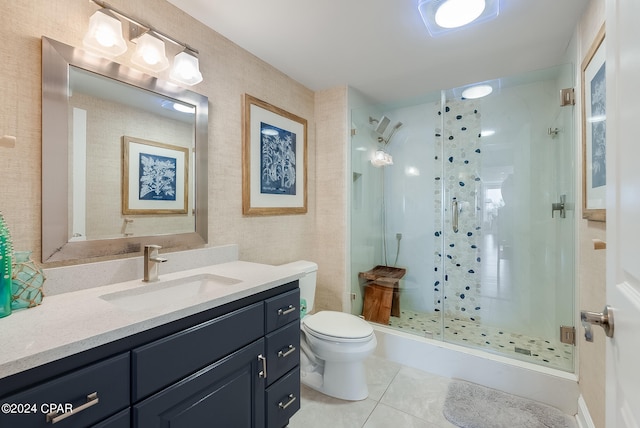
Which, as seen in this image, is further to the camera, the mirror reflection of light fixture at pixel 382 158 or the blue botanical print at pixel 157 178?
the mirror reflection of light fixture at pixel 382 158

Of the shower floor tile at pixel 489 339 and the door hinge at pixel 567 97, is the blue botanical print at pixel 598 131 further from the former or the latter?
the shower floor tile at pixel 489 339

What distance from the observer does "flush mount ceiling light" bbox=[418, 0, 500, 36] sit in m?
1.48

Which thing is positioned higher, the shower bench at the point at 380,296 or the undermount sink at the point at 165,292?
the undermount sink at the point at 165,292

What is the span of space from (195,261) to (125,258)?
34cm

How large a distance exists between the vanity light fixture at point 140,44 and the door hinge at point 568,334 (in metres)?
2.70

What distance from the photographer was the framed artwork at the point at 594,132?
48.8 inches

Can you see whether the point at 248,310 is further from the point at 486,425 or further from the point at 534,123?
the point at 534,123

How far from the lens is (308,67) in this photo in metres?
2.19

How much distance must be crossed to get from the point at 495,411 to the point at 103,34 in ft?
9.04

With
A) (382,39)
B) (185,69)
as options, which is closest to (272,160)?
(185,69)

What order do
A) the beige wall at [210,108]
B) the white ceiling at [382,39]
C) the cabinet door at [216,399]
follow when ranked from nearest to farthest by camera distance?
the cabinet door at [216,399] < the beige wall at [210,108] < the white ceiling at [382,39]

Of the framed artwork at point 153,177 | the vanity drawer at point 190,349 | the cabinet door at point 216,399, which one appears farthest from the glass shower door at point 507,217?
the framed artwork at point 153,177

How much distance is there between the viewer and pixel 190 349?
0.97 metres

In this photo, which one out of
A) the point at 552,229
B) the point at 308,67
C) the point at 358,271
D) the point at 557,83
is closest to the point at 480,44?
the point at 557,83
